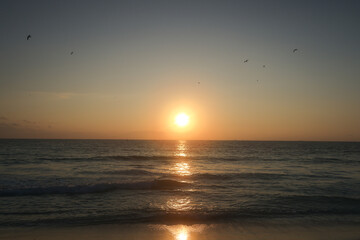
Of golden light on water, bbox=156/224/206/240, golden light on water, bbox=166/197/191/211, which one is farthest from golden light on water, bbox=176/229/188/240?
golden light on water, bbox=166/197/191/211

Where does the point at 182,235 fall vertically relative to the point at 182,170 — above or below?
above

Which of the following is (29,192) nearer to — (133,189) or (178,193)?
(133,189)

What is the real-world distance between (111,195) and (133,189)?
2.38 meters

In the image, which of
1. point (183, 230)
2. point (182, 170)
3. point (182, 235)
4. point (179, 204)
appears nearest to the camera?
point (182, 235)

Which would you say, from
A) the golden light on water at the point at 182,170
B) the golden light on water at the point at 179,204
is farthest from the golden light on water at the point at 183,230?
the golden light on water at the point at 182,170

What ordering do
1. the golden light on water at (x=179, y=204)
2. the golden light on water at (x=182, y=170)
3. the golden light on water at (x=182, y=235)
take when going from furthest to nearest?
the golden light on water at (x=182, y=170)
the golden light on water at (x=179, y=204)
the golden light on water at (x=182, y=235)

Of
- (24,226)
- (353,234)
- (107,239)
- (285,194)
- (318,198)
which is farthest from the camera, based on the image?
(285,194)

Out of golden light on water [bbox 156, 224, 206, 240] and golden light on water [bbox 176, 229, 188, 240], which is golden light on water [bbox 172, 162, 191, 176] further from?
golden light on water [bbox 176, 229, 188, 240]

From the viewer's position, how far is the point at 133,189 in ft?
62.3

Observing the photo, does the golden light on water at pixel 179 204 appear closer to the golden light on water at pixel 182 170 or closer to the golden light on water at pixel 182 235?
the golden light on water at pixel 182 235

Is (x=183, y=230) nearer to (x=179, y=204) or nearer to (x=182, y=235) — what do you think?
(x=182, y=235)

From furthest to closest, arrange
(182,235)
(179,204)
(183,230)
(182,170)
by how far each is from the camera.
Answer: (182,170) → (179,204) → (183,230) → (182,235)

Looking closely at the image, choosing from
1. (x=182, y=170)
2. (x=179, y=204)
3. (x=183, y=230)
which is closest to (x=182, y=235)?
(x=183, y=230)

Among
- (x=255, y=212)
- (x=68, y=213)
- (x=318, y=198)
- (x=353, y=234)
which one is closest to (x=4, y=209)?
(x=68, y=213)
